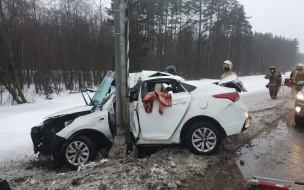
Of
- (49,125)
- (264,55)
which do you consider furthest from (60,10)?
(264,55)

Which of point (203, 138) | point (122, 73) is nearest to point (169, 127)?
point (203, 138)

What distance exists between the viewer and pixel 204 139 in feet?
16.1

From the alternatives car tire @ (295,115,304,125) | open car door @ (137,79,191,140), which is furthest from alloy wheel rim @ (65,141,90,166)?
car tire @ (295,115,304,125)

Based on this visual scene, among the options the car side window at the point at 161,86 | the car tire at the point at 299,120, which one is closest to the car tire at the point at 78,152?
the car side window at the point at 161,86

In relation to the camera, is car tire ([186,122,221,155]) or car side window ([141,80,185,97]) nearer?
car tire ([186,122,221,155])

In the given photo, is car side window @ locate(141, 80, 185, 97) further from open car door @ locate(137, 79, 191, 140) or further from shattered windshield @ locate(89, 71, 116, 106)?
Answer: shattered windshield @ locate(89, 71, 116, 106)

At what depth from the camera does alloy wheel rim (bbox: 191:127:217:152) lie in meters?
4.88

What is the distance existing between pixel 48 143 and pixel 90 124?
964 millimetres

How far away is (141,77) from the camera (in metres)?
5.45

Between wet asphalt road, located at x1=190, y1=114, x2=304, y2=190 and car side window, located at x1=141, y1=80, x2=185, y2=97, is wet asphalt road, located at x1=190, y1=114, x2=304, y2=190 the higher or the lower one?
the lower one

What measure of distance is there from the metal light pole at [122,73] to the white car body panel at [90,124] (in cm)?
24

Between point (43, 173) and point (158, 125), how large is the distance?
2.48 meters

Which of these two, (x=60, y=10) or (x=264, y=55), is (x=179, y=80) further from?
(x=264, y=55)

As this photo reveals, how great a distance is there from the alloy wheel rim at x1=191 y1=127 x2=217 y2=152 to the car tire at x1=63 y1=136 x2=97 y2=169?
6.77ft
